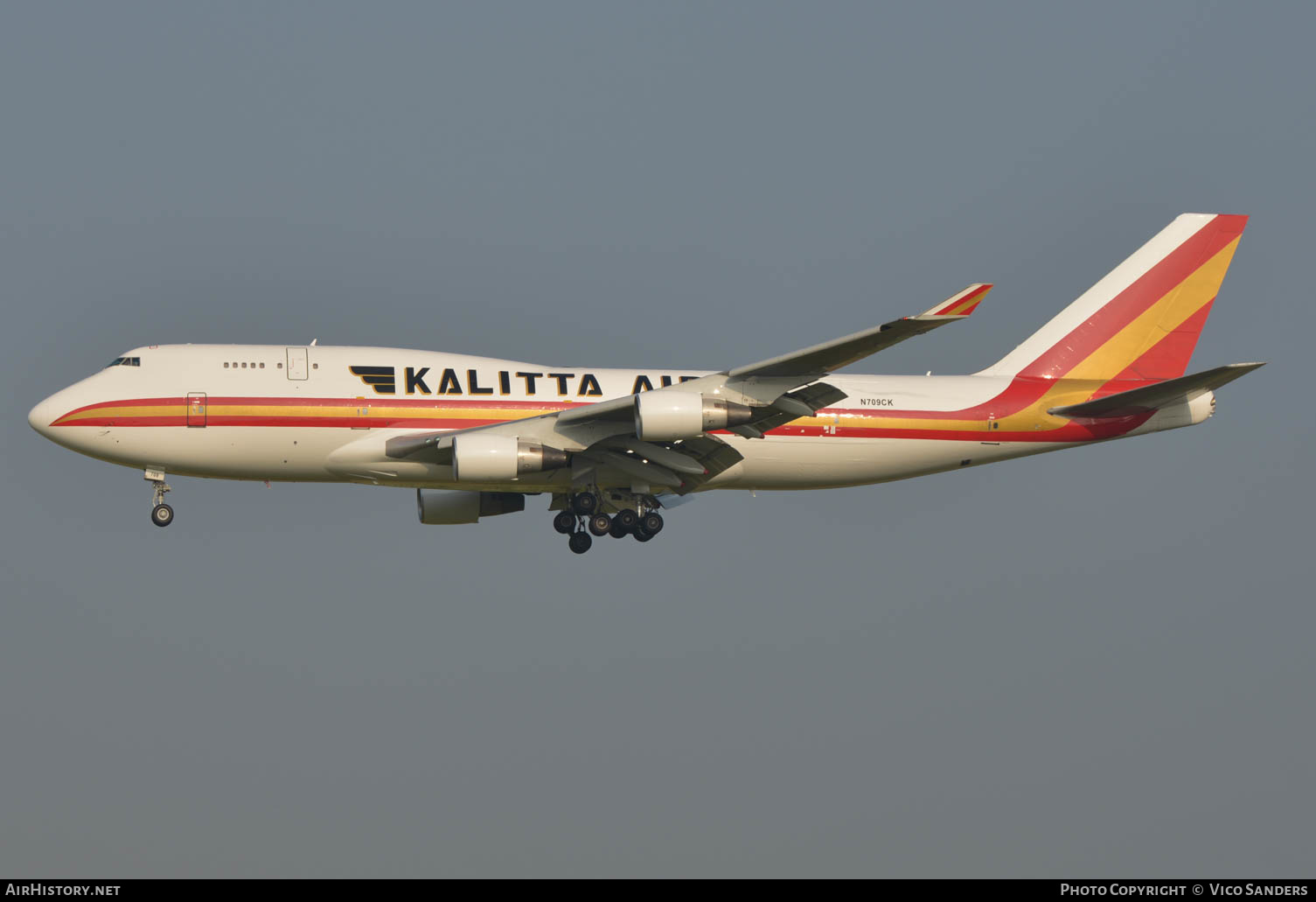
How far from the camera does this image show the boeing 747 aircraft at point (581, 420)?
3928cm

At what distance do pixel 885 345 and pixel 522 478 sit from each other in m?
9.77

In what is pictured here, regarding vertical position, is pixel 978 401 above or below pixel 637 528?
above

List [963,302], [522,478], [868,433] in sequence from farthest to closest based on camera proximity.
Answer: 1. [868,433]
2. [522,478]
3. [963,302]

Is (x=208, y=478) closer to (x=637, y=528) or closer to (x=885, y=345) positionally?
(x=637, y=528)

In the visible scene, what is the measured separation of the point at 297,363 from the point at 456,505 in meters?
6.64

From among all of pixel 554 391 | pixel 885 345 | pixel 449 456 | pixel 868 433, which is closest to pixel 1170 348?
pixel 868 433

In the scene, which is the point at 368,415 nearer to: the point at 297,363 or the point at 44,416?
the point at 297,363

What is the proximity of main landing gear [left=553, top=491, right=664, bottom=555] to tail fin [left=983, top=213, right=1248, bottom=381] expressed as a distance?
10640mm

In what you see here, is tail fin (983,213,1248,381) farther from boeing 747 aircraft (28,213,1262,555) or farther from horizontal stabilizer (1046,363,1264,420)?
horizontal stabilizer (1046,363,1264,420)

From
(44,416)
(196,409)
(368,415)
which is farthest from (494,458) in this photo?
(44,416)

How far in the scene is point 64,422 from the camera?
40.5 m

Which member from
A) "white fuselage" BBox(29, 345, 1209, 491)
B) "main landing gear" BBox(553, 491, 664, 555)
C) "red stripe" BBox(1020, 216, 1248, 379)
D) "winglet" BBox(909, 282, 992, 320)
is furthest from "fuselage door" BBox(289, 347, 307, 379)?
"red stripe" BBox(1020, 216, 1248, 379)

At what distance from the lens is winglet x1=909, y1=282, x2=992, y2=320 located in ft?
112

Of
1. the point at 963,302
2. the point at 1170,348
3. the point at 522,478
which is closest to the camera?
the point at 963,302
